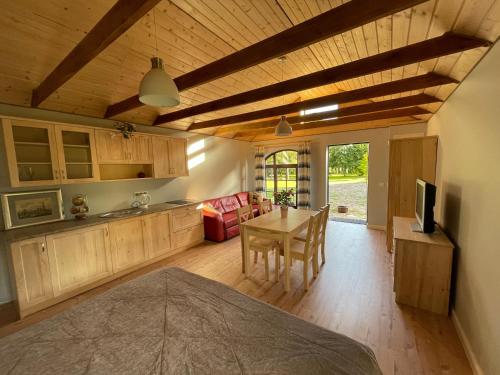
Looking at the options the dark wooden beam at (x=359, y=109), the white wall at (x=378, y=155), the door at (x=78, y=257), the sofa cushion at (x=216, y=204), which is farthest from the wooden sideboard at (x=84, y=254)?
the white wall at (x=378, y=155)

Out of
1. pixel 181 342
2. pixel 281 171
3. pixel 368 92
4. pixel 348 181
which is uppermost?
pixel 368 92

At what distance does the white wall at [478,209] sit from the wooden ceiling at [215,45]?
341 mm

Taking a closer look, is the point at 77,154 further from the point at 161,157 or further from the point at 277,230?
the point at 277,230

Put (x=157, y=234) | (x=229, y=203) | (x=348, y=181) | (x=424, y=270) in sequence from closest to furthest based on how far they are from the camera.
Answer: (x=424, y=270) → (x=157, y=234) → (x=229, y=203) → (x=348, y=181)

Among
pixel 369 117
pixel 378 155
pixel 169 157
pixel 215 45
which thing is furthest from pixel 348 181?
pixel 215 45

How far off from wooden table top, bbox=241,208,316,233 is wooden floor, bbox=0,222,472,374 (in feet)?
2.65

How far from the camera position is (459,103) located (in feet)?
7.76

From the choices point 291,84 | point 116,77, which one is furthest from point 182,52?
point 291,84

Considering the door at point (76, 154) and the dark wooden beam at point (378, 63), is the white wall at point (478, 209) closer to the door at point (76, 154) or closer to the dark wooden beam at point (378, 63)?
the dark wooden beam at point (378, 63)

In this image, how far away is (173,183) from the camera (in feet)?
15.5

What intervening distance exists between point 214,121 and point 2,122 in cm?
308

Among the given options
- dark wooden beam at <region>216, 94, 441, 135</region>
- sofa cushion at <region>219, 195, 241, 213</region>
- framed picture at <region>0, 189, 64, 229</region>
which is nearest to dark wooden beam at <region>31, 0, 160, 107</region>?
framed picture at <region>0, 189, 64, 229</region>

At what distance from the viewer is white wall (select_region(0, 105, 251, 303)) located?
2693mm

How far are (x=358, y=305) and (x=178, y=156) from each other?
157 inches
